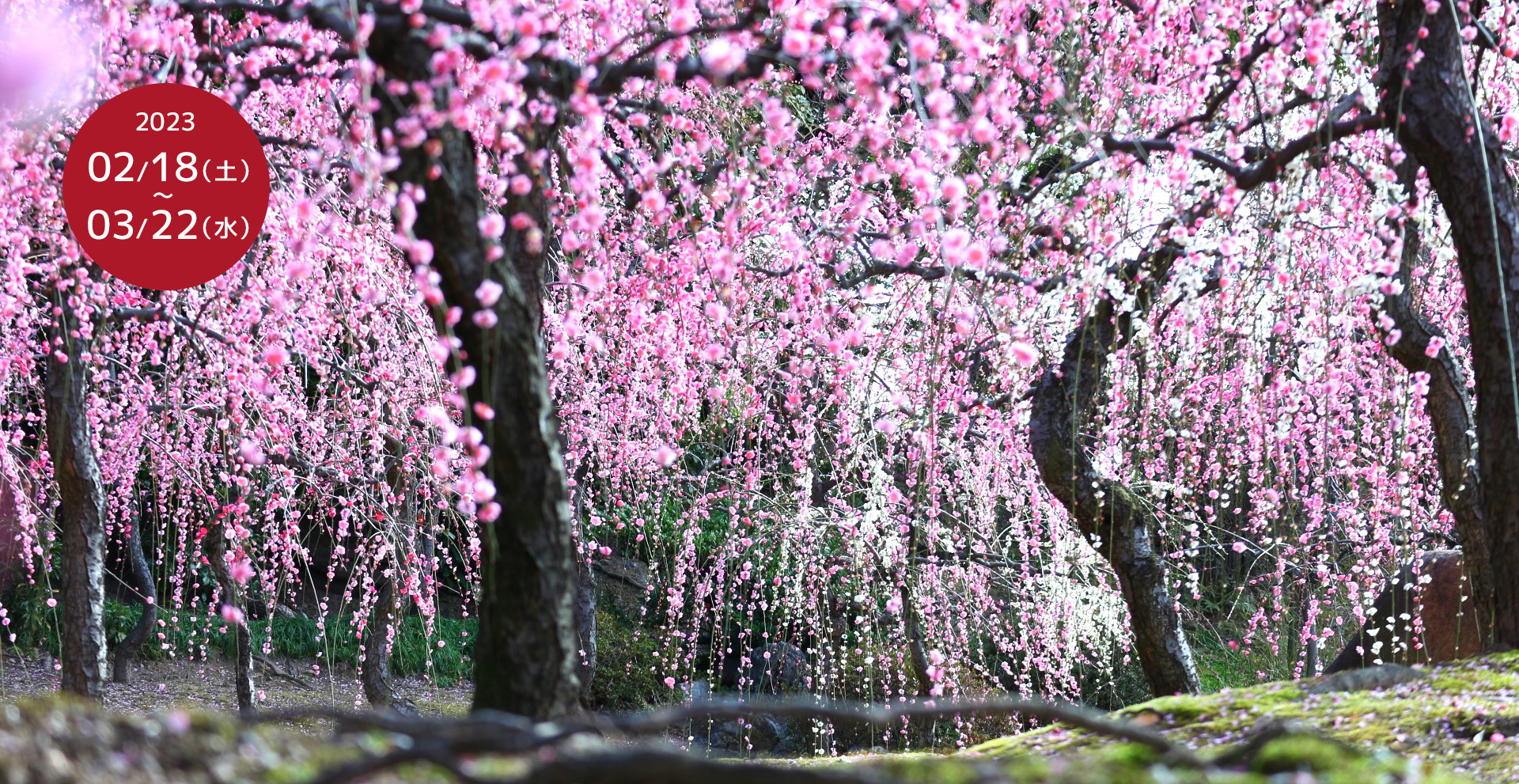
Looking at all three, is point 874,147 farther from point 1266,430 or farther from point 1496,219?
point 1266,430

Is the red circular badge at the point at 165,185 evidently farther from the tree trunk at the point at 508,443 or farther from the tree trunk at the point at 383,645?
the tree trunk at the point at 383,645

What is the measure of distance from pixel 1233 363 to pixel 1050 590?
205 cm

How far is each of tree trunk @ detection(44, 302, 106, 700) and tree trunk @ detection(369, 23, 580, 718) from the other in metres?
3.22

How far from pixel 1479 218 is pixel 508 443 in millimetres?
3714

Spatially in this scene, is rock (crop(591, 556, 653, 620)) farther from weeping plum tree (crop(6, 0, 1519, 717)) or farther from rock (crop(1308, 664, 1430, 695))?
rock (crop(1308, 664, 1430, 695))

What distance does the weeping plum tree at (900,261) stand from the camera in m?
2.54

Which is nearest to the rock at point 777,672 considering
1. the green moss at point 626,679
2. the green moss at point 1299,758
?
the green moss at point 626,679

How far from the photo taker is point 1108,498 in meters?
6.00

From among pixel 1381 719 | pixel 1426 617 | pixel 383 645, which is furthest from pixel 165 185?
pixel 1426 617

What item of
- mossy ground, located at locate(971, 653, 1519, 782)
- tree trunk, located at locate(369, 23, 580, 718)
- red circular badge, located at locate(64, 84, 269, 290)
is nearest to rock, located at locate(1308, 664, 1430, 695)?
mossy ground, located at locate(971, 653, 1519, 782)

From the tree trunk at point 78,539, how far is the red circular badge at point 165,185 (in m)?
0.46

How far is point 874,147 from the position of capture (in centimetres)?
322

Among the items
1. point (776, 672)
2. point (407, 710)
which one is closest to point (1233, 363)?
point (776, 672)

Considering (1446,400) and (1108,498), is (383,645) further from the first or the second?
(1446,400)
